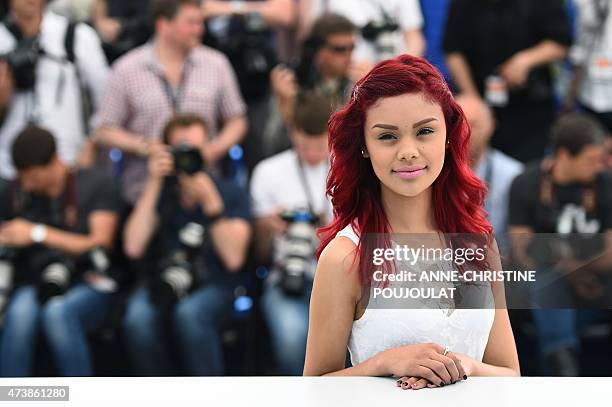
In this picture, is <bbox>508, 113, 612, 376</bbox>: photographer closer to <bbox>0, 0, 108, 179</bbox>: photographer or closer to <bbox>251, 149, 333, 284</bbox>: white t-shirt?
<bbox>251, 149, 333, 284</bbox>: white t-shirt

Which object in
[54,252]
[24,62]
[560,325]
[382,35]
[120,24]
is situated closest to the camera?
[560,325]

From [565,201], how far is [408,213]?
248 centimetres

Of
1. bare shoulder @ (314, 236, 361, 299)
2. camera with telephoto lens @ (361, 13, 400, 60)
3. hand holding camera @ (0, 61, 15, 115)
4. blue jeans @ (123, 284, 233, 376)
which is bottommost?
blue jeans @ (123, 284, 233, 376)

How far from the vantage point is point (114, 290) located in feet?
14.7

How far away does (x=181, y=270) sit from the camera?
14.2ft

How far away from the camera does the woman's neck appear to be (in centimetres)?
197

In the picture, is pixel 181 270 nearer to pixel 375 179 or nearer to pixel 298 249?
pixel 298 249

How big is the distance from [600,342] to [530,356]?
297 mm

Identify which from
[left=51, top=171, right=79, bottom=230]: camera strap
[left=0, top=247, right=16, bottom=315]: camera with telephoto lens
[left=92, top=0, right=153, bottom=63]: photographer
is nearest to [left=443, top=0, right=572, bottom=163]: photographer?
[left=92, top=0, right=153, bottom=63]: photographer

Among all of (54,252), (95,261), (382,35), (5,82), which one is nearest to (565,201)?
(382,35)

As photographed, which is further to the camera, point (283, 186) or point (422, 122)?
point (283, 186)

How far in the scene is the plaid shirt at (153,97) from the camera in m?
4.75

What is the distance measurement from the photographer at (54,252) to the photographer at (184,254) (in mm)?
138

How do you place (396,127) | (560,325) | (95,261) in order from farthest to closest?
(95,261) → (560,325) → (396,127)
